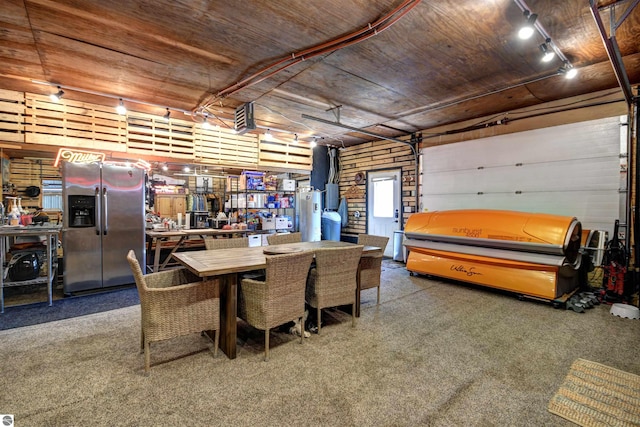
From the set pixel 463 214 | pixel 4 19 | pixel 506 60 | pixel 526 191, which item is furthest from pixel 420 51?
pixel 4 19

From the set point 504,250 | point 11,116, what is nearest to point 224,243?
point 11,116

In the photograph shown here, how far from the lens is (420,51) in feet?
11.1

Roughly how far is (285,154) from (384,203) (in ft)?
9.08

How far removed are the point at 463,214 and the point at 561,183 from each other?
5.09ft

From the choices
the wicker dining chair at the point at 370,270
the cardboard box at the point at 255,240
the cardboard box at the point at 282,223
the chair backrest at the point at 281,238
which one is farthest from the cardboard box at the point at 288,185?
the wicker dining chair at the point at 370,270

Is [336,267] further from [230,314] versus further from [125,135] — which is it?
[125,135]

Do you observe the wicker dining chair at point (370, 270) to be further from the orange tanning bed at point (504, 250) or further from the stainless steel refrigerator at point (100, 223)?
the stainless steel refrigerator at point (100, 223)

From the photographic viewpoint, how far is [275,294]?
2.59m

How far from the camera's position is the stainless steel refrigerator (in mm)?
4457

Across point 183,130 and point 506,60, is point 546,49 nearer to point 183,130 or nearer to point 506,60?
point 506,60

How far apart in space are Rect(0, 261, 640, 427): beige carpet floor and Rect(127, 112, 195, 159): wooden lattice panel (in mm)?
2988

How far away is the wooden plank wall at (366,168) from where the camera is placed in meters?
7.09

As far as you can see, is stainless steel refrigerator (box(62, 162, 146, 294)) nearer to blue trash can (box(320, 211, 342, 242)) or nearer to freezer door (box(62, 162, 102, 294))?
freezer door (box(62, 162, 102, 294))

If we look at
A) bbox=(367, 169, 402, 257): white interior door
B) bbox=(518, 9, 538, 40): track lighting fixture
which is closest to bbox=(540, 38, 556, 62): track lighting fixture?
bbox=(518, 9, 538, 40): track lighting fixture
